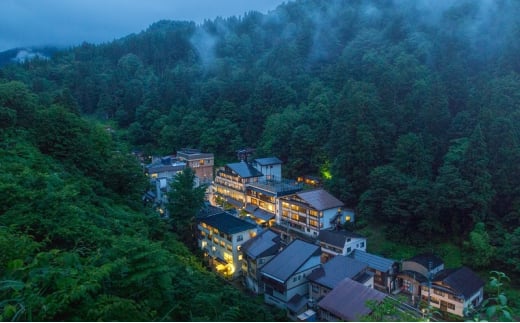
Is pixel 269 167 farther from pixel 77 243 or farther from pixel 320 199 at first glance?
pixel 77 243

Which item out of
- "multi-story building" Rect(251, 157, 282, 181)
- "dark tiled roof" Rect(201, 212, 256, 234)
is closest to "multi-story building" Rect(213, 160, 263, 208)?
"multi-story building" Rect(251, 157, 282, 181)

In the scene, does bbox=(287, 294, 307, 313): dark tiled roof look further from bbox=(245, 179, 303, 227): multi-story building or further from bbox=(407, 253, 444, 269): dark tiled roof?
bbox=(245, 179, 303, 227): multi-story building

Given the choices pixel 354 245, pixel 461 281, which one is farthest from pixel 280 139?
pixel 461 281

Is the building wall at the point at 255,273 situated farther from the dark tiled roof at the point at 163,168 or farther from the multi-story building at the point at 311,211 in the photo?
the dark tiled roof at the point at 163,168

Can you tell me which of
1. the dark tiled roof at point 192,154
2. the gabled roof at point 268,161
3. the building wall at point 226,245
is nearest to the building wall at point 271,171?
the gabled roof at point 268,161

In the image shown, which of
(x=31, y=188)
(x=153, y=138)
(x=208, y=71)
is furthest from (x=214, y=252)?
(x=208, y=71)

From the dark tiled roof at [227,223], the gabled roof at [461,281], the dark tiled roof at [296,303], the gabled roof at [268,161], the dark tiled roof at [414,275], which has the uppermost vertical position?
the gabled roof at [268,161]
